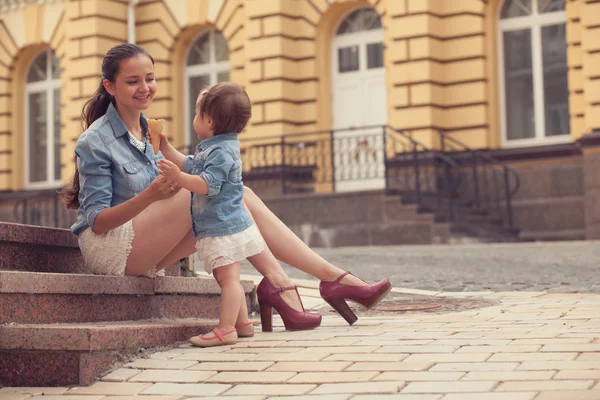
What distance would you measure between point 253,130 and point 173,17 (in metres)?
3.47

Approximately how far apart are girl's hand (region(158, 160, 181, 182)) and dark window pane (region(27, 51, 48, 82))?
67.5ft

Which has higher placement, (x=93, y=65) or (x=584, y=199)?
(x=93, y=65)

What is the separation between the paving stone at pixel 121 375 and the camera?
14.3ft

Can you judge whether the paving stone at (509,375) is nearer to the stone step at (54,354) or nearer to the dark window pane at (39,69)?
the stone step at (54,354)

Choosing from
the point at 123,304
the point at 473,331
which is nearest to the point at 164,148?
the point at 123,304

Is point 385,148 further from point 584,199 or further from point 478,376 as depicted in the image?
point 478,376

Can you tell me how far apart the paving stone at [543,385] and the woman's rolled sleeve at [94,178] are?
2.17 meters

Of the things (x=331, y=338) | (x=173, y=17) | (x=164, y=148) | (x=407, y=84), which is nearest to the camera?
(x=331, y=338)

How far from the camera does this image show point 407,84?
19.0 m

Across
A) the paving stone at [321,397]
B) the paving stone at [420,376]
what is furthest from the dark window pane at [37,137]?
the paving stone at [321,397]

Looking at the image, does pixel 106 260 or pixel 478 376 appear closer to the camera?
pixel 478 376

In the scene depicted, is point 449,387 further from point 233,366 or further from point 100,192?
point 100,192

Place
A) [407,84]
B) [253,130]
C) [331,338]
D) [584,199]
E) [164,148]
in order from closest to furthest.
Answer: [331,338]
[164,148]
[584,199]
[407,84]
[253,130]

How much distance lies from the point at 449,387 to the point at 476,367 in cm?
34
